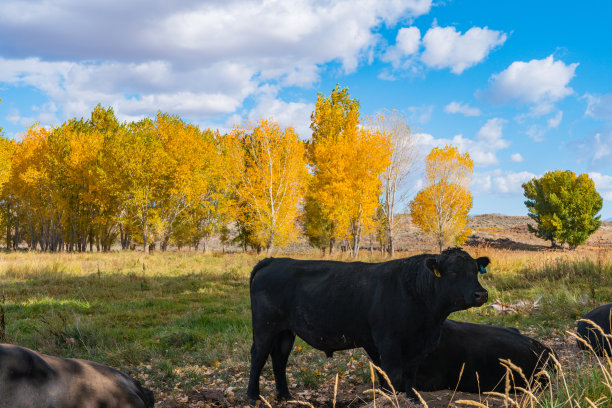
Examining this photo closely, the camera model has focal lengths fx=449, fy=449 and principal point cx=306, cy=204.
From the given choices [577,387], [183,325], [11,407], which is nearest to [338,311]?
[577,387]

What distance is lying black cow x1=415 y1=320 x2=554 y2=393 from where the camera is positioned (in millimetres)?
6040

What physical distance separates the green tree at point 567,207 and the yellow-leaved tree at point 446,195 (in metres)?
17.3

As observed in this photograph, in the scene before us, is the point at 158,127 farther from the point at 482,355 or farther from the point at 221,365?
the point at 482,355

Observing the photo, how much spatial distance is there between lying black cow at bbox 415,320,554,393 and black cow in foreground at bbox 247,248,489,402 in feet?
2.17

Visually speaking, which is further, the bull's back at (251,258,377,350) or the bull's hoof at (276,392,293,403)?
the bull's hoof at (276,392,293,403)

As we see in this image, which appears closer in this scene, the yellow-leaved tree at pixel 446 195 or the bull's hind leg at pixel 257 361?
the bull's hind leg at pixel 257 361

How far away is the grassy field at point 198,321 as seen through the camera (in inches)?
260

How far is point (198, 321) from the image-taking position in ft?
37.1

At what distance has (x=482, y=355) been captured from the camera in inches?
240

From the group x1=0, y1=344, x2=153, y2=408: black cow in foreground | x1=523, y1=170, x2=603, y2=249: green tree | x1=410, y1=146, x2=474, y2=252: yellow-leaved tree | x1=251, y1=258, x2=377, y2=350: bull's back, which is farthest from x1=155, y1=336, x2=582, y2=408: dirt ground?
x1=523, y1=170, x2=603, y2=249: green tree

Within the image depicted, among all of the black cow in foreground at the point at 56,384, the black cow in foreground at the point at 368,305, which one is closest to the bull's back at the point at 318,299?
the black cow in foreground at the point at 368,305

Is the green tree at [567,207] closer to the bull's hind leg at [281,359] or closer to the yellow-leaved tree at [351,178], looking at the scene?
the yellow-leaved tree at [351,178]

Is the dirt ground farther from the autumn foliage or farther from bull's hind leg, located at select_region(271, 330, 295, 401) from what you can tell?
the autumn foliage

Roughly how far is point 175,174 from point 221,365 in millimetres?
29119
